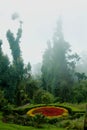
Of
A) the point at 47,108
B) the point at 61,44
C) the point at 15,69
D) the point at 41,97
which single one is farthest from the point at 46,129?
the point at 61,44

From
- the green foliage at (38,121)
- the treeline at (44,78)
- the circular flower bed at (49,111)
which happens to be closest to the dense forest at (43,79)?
the treeline at (44,78)

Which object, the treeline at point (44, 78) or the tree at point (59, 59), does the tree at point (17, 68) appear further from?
the tree at point (59, 59)

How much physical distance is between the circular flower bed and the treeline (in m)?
2.81

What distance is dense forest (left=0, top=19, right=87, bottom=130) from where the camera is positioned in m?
29.0

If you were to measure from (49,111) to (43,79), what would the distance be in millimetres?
19002

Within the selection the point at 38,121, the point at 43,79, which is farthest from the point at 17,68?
the point at 38,121

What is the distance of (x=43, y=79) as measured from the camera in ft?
133

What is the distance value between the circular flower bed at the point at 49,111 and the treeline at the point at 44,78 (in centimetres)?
281

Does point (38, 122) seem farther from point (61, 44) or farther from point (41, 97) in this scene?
point (61, 44)

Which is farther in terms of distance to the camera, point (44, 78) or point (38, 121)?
point (44, 78)

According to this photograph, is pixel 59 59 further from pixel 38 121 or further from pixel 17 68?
pixel 38 121

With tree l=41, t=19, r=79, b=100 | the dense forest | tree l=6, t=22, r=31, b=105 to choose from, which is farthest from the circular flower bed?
tree l=41, t=19, r=79, b=100

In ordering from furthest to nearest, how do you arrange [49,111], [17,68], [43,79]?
1. [43,79]
2. [17,68]
3. [49,111]

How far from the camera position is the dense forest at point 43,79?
2895 cm
